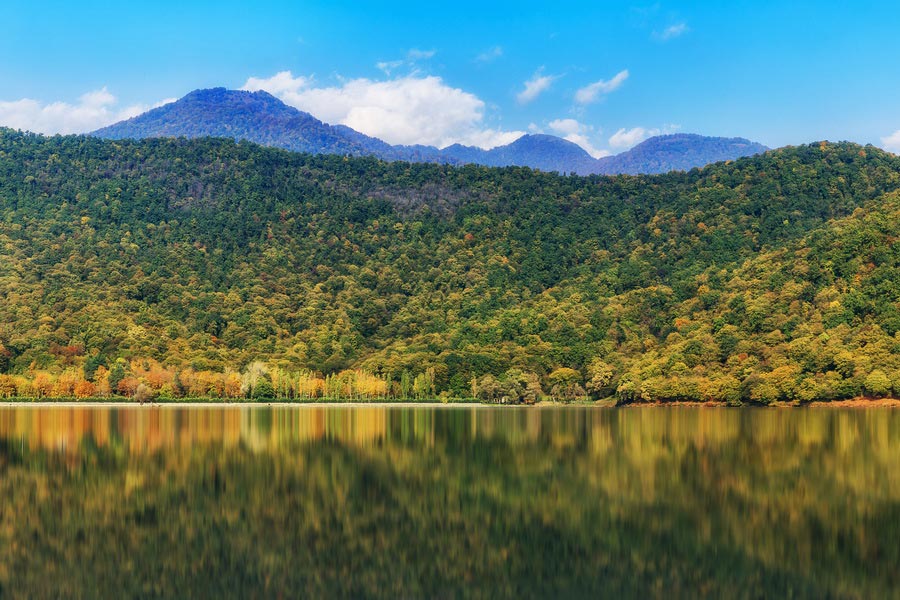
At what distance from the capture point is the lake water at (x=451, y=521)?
20.6 meters

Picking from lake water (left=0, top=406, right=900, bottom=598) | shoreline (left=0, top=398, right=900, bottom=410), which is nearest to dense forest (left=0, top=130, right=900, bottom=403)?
shoreline (left=0, top=398, right=900, bottom=410)

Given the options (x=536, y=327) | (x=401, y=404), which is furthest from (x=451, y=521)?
(x=536, y=327)

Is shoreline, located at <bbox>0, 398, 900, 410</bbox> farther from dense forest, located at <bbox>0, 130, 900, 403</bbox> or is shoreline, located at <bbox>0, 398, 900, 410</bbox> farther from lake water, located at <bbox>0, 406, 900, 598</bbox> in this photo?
lake water, located at <bbox>0, 406, 900, 598</bbox>

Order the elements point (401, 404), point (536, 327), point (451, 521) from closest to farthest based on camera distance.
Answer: point (451, 521) → point (401, 404) → point (536, 327)

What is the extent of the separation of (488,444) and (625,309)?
12421cm

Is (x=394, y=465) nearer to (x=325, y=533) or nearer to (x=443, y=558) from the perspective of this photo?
(x=325, y=533)

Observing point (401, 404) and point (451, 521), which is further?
point (401, 404)

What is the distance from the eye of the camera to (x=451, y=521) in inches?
1073

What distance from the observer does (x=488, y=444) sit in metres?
54.3

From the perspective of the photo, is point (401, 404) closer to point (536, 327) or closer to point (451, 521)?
point (536, 327)

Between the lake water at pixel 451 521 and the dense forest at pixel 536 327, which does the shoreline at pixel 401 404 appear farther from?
the lake water at pixel 451 521

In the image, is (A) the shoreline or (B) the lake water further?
(A) the shoreline

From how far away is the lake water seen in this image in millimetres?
20578

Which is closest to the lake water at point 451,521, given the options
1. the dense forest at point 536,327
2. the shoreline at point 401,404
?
the shoreline at point 401,404
